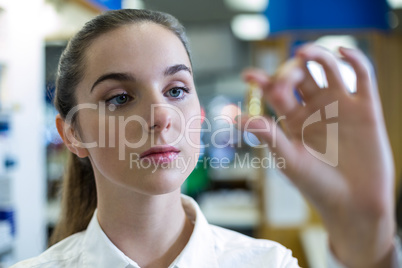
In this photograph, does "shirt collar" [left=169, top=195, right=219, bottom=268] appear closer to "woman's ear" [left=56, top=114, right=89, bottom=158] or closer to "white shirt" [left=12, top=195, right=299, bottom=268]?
"white shirt" [left=12, top=195, right=299, bottom=268]

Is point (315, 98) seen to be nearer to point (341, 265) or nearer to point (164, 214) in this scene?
point (341, 265)

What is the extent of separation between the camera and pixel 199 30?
759 cm

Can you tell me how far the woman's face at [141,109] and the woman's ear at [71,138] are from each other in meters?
0.08

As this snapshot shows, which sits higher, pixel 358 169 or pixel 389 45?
pixel 389 45

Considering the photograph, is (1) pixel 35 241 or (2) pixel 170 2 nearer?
(1) pixel 35 241

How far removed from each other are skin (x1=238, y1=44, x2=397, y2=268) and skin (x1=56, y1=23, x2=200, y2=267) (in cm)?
35

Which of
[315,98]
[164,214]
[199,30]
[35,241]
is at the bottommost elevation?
[35,241]

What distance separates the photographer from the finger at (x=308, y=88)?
2.64 ft

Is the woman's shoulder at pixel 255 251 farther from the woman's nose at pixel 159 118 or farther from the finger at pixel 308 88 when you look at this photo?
the finger at pixel 308 88

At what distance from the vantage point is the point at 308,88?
2.66ft

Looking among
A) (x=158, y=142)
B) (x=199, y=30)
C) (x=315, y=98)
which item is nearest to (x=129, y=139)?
(x=158, y=142)

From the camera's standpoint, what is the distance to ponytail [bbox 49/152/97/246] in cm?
142

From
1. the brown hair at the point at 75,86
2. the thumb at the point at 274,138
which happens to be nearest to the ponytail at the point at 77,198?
the brown hair at the point at 75,86

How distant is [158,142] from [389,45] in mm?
4169
